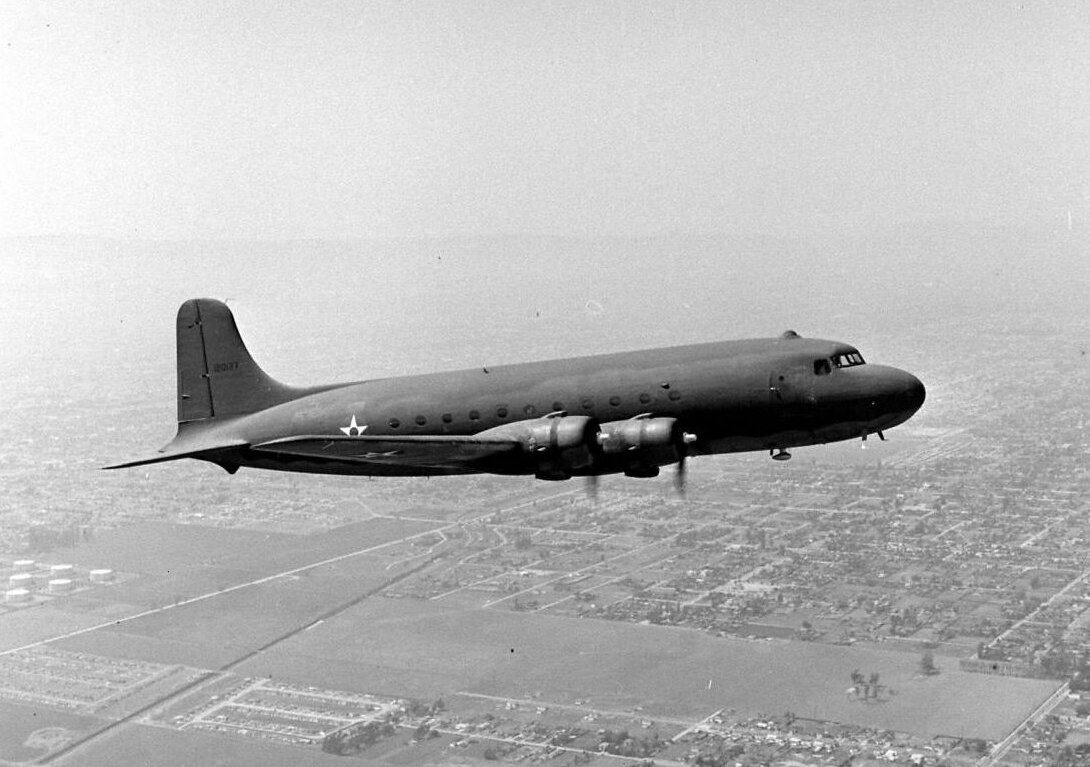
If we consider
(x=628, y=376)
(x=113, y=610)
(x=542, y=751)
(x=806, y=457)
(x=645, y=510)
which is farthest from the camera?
(x=806, y=457)

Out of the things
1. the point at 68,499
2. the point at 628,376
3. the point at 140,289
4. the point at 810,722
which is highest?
the point at 140,289

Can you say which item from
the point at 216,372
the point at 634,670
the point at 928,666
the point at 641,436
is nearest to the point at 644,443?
the point at 641,436

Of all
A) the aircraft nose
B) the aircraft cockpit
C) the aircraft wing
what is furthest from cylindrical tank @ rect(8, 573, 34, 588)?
the aircraft nose

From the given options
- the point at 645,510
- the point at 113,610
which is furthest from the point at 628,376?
the point at 645,510

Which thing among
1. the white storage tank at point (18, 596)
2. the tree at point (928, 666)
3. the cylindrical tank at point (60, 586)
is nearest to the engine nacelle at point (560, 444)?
the tree at point (928, 666)

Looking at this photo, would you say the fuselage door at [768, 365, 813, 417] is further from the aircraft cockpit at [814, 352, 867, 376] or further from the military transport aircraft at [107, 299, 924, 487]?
the aircraft cockpit at [814, 352, 867, 376]

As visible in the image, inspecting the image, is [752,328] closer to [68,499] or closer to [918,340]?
[918,340]

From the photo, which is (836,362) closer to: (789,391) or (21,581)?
(789,391)
